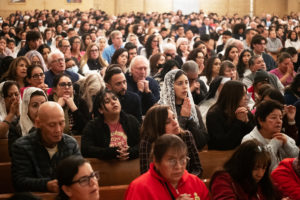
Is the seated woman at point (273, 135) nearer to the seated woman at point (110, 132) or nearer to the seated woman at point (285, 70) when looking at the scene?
the seated woman at point (110, 132)

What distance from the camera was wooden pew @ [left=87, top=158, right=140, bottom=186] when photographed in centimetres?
504

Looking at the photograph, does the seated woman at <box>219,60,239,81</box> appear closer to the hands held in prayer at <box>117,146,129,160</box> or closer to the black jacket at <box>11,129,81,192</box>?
the hands held in prayer at <box>117,146,129,160</box>

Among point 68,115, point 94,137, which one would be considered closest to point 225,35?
point 68,115

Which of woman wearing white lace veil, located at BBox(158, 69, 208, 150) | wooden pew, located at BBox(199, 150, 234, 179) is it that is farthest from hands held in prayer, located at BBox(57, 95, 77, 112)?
wooden pew, located at BBox(199, 150, 234, 179)

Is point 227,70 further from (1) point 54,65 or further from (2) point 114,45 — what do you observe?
(2) point 114,45

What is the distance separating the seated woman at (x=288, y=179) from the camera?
14.0 feet

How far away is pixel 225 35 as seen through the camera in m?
13.8

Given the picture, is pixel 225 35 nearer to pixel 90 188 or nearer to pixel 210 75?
pixel 210 75

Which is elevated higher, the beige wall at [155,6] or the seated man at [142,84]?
the beige wall at [155,6]

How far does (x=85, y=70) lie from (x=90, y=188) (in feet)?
22.1

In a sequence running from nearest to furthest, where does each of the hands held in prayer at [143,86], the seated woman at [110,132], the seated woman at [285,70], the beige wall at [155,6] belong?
the seated woman at [110,132]
the hands held in prayer at [143,86]
the seated woman at [285,70]
the beige wall at [155,6]

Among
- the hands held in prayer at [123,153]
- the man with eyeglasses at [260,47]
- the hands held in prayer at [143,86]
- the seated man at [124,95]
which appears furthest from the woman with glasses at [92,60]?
the hands held in prayer at [123,153]

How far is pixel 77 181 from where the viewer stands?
337cm

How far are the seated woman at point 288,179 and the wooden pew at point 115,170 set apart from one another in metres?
1.44
